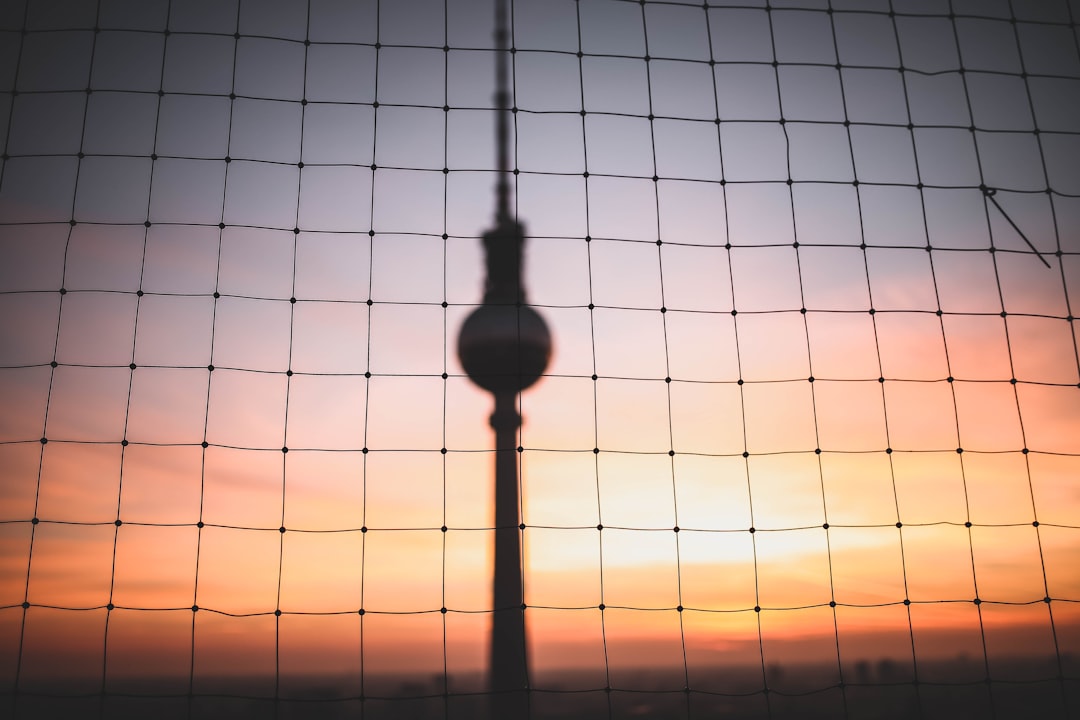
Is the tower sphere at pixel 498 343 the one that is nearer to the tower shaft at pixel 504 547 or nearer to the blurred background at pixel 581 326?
the tower shaft at pixel 504 547

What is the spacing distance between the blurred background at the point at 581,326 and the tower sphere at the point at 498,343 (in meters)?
8.58

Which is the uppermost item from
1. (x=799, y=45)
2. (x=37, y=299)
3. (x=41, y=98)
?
(x=799, y=45)

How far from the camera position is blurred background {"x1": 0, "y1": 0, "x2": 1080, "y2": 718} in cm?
307

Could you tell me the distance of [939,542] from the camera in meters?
3.41

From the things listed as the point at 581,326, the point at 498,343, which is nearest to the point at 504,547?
the point at 498,343

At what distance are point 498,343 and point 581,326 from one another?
8.80 metres

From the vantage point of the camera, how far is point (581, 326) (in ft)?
12.0

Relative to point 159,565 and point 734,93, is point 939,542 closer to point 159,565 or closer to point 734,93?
point 734,93

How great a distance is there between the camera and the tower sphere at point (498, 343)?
1245 cm

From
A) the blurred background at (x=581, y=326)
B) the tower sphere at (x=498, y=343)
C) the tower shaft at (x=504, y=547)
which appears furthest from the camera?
the tower sphere at (x=498, y=343)

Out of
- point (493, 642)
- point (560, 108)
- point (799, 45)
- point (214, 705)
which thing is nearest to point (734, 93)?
point (799, 45)

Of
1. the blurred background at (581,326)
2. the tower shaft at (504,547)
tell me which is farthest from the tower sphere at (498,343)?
the blurred background at (581,326)

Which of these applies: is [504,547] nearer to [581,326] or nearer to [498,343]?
[498,343]

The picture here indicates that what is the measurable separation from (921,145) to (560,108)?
1614 mm
